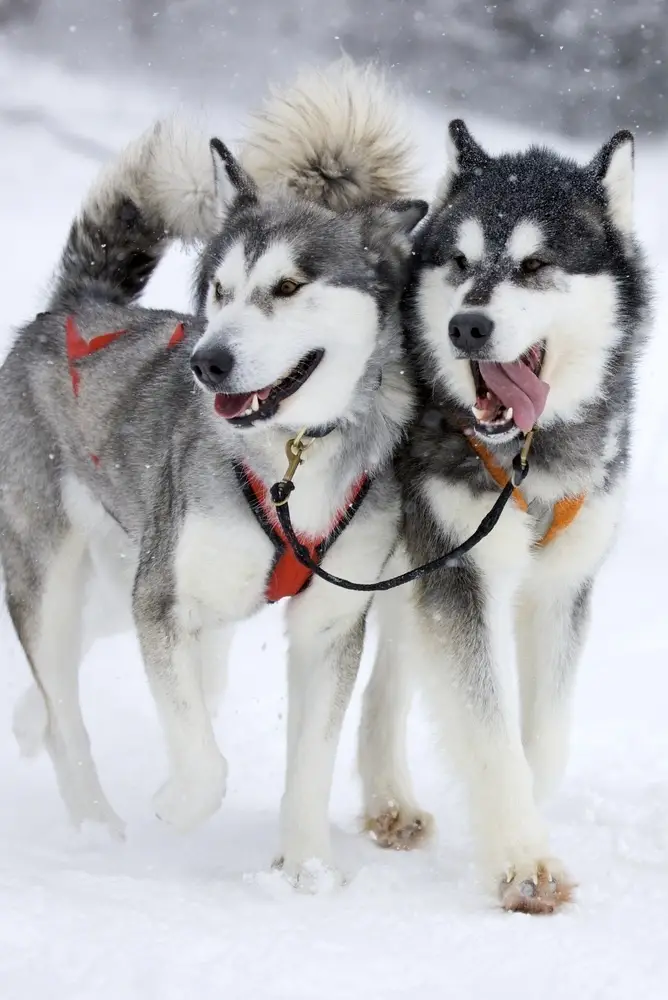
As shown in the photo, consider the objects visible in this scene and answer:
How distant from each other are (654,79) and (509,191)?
1281 centimetres

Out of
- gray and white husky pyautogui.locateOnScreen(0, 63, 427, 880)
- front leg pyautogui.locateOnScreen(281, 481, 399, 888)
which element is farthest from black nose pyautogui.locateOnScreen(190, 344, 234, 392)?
front leg pyautogui.locateOnScreen(281, 481, 399, 888)

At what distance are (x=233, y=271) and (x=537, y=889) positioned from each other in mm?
1648

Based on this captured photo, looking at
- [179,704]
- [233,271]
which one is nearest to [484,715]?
[179,704]

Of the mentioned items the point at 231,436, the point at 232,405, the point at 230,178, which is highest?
the point at 230,178

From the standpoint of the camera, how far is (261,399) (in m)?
2.79

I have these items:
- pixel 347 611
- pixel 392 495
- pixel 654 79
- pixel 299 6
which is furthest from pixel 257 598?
pixel 299 6

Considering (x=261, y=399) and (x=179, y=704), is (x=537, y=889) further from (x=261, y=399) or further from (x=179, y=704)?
(x=261, y=399)

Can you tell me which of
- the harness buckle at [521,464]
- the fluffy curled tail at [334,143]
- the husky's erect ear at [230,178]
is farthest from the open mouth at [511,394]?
the husky's erect ear at [230,178]

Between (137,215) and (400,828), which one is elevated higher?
(137,215)

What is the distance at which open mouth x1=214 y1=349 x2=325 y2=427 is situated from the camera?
9.08 ft

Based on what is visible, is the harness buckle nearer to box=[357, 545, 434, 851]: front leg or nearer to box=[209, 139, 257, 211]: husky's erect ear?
box=[357, 545, 434, 851]: front leg

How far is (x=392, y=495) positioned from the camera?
3.15m

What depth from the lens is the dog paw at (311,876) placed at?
3.07 meters

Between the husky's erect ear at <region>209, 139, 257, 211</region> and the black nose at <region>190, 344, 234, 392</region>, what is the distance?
74 cm
